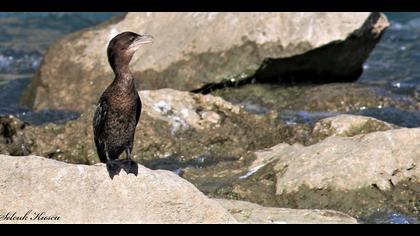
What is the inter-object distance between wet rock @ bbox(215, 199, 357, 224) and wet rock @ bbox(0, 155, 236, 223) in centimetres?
43

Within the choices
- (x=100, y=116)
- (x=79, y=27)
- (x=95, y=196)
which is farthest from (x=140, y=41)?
(x=79, y=27)

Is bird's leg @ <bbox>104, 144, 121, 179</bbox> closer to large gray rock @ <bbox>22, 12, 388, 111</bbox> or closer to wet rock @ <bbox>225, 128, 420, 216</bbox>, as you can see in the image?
wet rock @ <bbox>225, 128, 420, 216</bbox>

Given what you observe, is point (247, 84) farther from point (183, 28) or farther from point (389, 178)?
point (389, 178)

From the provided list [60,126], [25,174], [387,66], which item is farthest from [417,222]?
[387,66]

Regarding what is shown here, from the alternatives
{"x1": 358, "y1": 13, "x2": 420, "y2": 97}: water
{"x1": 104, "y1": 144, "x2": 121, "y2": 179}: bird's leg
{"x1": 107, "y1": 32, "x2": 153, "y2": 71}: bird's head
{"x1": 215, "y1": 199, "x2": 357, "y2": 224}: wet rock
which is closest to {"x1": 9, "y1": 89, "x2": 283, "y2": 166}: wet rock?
{"x1": 107, "y1": 32, "x2": 153, "y2": 71}: bird's head

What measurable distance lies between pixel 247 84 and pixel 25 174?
23.9 ft

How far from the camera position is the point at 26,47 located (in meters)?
20.2

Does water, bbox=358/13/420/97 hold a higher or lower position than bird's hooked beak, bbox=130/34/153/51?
lower

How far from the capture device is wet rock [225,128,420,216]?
27.2 feet

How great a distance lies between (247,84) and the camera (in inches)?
533

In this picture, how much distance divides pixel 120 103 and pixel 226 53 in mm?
5932

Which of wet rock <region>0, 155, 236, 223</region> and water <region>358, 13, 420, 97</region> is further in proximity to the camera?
water <region>358, 13, 420, 97</region>

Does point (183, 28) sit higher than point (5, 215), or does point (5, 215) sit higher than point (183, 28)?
point (5, 215)

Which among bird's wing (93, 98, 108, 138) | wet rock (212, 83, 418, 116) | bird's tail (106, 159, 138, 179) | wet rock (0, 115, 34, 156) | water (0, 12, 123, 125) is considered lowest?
water (0, 12, 123, 125)
